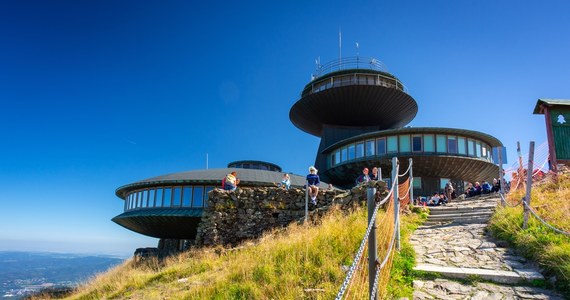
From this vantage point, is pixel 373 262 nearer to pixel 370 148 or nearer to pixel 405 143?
pixel 405 143

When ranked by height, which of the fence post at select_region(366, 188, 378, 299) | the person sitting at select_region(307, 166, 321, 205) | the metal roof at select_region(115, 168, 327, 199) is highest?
the metal roof at select_region(115, 168, 327, 199)

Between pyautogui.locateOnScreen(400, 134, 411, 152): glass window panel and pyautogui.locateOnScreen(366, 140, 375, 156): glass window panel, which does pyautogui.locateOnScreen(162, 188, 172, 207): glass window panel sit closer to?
pyautogui.locateOnScreen(366, 140, 375, 156): glass window panel

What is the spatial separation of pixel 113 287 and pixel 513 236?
34.8ft

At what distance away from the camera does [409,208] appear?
1322 centimetres

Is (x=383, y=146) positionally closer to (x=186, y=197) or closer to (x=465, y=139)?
(x=465, y=139)

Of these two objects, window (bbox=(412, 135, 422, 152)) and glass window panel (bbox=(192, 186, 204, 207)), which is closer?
glass window panel (bbox=(192, 186, 204, 207))

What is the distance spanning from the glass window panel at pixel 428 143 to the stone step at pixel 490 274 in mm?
21722

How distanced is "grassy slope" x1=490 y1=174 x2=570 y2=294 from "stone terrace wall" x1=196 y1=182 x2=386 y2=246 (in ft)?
21.3

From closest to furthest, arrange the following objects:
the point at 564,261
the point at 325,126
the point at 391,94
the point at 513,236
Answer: the point at 564,261 < the point at 513,236 < the point at 391,94 < the point at 325,126

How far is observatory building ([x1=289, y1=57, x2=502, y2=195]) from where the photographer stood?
26984 millimetres

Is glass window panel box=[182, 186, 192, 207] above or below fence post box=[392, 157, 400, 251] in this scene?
above

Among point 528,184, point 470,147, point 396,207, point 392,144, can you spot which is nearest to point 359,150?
point 392,144

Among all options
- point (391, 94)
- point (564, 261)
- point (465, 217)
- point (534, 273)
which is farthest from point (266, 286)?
point (391, 94)

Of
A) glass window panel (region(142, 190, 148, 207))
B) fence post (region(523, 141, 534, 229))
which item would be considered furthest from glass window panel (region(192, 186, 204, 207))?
fence post (region(523, 141, 534, 229))
